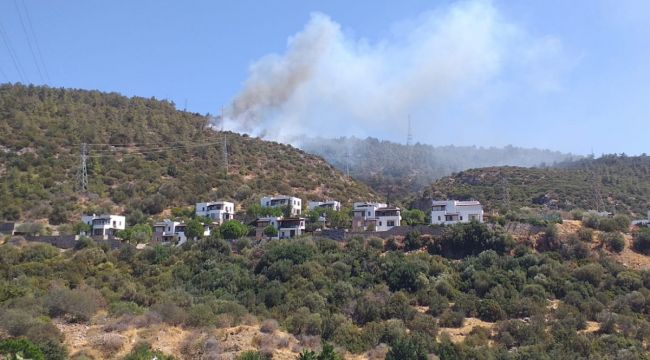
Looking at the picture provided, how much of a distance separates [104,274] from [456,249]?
27.9 meters

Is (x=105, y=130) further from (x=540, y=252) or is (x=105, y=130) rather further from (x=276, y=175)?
(x=540, y=252)

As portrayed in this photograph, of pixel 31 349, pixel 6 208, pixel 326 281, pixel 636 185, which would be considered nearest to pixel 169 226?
pixel 6 208

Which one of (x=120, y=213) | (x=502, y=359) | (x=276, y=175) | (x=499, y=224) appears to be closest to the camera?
(x=502, y=359)

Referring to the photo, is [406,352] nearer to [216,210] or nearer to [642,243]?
[642,243]

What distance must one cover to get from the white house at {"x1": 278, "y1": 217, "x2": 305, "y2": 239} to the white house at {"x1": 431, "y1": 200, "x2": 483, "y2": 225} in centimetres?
1251

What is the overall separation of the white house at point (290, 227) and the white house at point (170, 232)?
7.04 metres

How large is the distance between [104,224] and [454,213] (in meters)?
33.5

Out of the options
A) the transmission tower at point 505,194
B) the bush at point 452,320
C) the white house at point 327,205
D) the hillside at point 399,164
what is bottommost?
the bush at point 452,320

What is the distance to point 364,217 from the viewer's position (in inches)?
2899

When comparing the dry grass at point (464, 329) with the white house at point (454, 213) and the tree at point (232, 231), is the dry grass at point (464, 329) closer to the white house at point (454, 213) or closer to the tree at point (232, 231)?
the white house at point (454, 213)

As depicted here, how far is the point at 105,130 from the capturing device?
102312 millimetres

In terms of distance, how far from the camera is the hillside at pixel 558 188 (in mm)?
95250

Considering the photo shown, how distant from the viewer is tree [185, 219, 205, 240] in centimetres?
6838

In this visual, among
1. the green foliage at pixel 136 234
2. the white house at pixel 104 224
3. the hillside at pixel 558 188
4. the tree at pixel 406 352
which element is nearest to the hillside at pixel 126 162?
the white house at pixel 104 224
